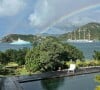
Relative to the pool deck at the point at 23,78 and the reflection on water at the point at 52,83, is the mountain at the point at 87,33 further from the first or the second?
the reflection on water at the point at 52,83

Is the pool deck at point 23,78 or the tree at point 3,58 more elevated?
the tree at point 3,58

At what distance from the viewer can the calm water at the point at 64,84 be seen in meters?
26.2

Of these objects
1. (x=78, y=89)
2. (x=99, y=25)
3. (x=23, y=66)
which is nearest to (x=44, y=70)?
(x=23, y=66)

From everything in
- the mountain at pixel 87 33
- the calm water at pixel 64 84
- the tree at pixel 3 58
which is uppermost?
the mountain at pixel 87 33

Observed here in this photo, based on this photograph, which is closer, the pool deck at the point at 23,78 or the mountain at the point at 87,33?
the pool deck at the point at 23,78

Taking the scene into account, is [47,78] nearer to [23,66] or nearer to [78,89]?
[78,89]

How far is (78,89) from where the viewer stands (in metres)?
25.6

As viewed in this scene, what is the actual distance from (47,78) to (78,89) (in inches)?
182

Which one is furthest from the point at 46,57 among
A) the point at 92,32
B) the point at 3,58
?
the point at 92,32

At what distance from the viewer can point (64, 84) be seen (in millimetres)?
28062

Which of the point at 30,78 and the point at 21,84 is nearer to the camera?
the point at 21,84

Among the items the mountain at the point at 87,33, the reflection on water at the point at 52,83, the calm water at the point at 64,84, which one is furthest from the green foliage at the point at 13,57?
the mountain at the point at 87,33

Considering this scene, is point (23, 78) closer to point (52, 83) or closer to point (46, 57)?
point (52, 83)

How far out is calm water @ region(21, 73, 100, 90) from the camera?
2617 centimetres
